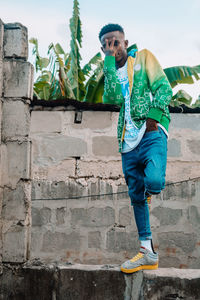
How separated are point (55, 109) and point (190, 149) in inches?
71.0

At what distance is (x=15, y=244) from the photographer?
3270 mm

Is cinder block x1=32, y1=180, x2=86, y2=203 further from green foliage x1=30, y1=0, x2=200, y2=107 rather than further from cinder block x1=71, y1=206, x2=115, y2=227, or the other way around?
green foliage x1=30, y1=0, x2=200, y2=107

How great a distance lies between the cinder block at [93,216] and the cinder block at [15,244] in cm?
162

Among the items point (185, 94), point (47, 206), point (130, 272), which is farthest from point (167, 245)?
point (185, 94)

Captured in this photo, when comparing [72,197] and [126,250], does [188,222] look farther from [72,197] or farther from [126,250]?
[72,197]

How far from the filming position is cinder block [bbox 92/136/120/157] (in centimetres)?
498

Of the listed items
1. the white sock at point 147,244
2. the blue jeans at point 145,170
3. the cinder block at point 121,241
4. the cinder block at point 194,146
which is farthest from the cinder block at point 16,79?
the cinder block at point 194,146

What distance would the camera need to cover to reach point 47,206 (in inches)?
193

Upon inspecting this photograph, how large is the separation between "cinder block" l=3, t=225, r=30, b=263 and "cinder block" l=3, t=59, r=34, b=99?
114 cm

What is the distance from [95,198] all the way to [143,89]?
7.10ft

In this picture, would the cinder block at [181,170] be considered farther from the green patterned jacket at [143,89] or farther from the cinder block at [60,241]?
the green patterned jacket at [143,89]

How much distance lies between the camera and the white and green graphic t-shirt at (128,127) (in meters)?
3.02

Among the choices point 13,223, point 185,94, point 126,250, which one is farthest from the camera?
point 185,94

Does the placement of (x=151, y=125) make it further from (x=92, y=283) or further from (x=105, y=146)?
(x=105, y=146)
